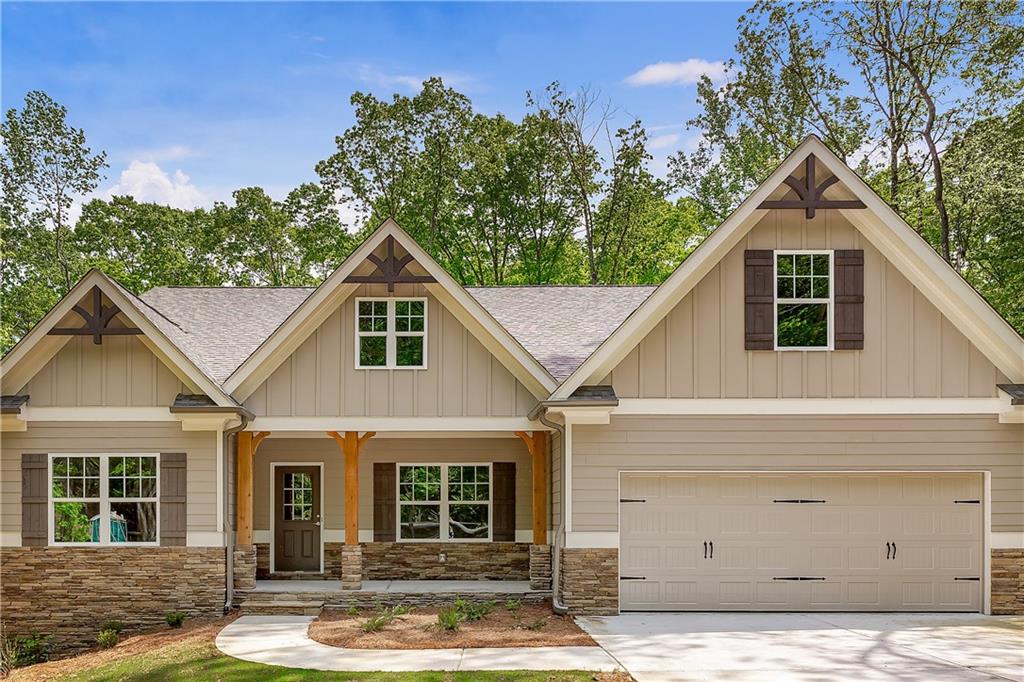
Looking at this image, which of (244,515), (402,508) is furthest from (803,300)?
(244,515)

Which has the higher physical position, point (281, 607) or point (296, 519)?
point (296, 519)

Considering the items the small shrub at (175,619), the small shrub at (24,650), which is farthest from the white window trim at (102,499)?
the small shrub at (24,650)

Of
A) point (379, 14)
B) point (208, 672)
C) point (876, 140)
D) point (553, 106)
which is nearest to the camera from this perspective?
point (208, 672)

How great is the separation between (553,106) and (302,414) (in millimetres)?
21404

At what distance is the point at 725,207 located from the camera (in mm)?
32375

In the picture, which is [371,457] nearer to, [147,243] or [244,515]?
[244,515]

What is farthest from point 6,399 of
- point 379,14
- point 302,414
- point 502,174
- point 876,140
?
point 876,140

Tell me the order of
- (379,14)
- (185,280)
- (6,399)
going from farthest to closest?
(185,280), (379,14), (6,399)

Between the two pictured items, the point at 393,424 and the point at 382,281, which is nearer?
the point at 382,281

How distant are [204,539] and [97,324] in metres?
3.62

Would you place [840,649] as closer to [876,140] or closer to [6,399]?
[6,399]

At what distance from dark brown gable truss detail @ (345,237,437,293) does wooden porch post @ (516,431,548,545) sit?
2971 millimetres

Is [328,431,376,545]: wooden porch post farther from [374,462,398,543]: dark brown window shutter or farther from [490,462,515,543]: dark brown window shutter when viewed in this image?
[490,462,515,543]: dark brown window shutter

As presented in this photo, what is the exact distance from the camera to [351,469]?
46.2ft
